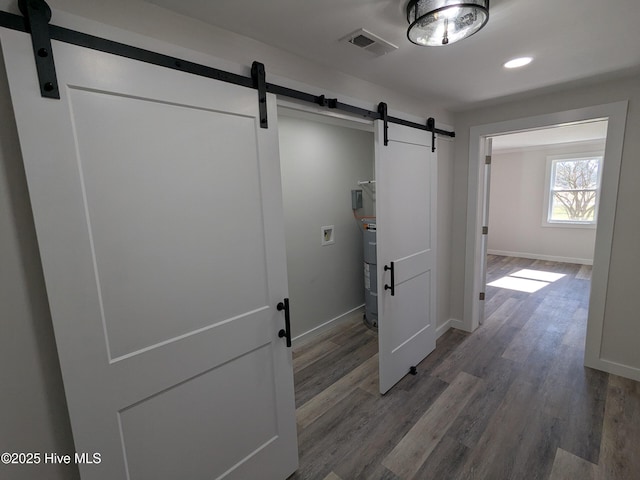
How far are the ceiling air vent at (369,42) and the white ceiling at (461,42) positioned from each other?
0.10 feet

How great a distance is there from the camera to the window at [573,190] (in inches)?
223

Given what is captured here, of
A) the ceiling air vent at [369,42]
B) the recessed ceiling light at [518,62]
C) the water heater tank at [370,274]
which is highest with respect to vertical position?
the recessed ceiling light at [518,62]

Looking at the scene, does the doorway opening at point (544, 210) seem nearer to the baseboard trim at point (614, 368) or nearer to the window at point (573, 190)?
the window at point (573, 190)

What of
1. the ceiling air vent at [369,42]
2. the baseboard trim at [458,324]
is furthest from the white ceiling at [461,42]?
the baseboard trim at [458,324]

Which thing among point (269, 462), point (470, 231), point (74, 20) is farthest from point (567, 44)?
point (269, 462)

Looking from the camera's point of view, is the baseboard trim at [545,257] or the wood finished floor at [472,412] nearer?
the wood finished floor at [472,412]

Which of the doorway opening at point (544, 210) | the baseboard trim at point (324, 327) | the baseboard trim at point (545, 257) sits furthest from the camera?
the baseboard trim at point (545, 257)

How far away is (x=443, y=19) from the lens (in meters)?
1.23

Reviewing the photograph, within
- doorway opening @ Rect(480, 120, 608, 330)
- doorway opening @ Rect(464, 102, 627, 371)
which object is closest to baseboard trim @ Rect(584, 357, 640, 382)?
doorway opening @ Rect(464, 102, 627, 371)

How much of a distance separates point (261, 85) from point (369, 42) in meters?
0.62

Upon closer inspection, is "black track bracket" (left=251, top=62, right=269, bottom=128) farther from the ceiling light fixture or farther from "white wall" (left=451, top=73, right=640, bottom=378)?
"white wall" (left=451, top=73, right=640, bottom=378)

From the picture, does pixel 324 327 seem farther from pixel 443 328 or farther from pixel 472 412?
pixel 472 412

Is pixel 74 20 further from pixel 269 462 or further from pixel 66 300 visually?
pixel 269 462

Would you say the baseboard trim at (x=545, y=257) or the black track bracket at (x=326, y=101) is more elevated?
the black track bracket at (x=326, y=101)
